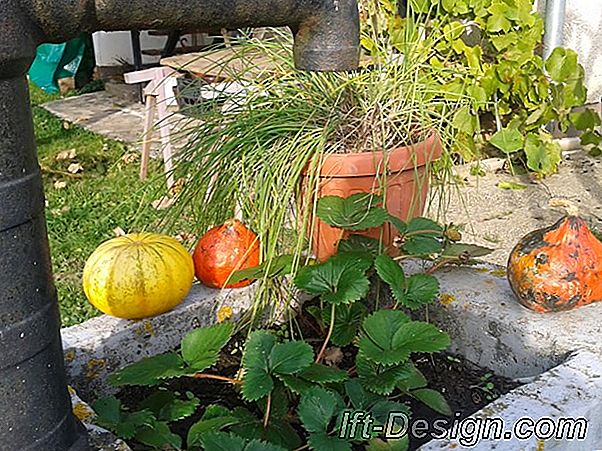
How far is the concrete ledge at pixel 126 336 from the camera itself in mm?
1525

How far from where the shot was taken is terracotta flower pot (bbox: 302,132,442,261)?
179 cm

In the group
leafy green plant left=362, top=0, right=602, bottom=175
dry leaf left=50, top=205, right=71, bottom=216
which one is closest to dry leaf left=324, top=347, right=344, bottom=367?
leafy green plant left=362, top=0, right=602, bottom=175

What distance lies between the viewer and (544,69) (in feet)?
12.8

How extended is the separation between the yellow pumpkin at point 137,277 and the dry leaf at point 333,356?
330 mm

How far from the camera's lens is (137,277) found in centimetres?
156

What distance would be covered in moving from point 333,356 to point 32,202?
905 mm

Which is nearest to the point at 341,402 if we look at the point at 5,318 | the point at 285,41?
the point at 5,318

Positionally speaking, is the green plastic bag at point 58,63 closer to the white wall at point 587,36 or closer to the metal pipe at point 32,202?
the white wall at point 587,36

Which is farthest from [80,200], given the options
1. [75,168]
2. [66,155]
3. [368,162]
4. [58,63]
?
[58,63]

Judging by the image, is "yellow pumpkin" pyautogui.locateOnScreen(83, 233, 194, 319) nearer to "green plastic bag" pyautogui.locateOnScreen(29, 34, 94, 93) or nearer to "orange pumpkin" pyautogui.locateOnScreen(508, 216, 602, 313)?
"orange pumpkin" pyautogui.locateOnScreen(508, 216, 602, 313)

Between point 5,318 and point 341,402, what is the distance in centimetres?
61

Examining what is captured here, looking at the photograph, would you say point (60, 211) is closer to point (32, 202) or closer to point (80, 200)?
point (80, 200)

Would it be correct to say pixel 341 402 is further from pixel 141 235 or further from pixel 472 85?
pixel 472 85

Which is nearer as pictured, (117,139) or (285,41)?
(285,41)
